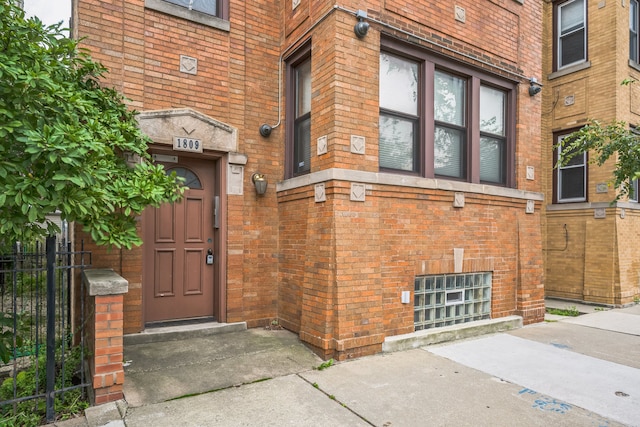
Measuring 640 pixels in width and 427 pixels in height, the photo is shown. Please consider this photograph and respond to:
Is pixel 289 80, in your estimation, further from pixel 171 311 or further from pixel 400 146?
pixel 171 311

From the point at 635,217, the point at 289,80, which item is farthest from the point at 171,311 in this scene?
the point at 635,217

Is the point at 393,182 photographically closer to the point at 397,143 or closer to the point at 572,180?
the point at 397,143

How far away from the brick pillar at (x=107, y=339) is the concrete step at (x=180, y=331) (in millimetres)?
1456

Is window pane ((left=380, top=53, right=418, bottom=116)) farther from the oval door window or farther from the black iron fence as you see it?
the black iron fence

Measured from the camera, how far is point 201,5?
5.90 meters

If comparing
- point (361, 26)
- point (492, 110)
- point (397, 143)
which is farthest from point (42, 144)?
point (492, 110)

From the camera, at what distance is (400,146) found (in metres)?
5.88

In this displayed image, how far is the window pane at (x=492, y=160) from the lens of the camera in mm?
6898

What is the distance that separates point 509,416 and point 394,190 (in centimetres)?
293

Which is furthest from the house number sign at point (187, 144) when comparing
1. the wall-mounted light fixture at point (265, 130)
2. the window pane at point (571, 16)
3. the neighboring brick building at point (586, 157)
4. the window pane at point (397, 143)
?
the window pane at point (571, 16)

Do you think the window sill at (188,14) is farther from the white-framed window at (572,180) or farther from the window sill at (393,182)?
the white-framed window at (572,180)

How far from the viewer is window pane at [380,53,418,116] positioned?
18.8ft

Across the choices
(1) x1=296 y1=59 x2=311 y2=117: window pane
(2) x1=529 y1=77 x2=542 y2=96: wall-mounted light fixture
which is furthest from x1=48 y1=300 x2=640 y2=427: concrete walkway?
(2) x1=529 y1=77 x2=542 y2=96: wall-mounted light fixture

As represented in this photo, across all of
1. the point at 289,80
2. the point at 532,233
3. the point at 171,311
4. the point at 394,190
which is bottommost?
the point at 171,311
